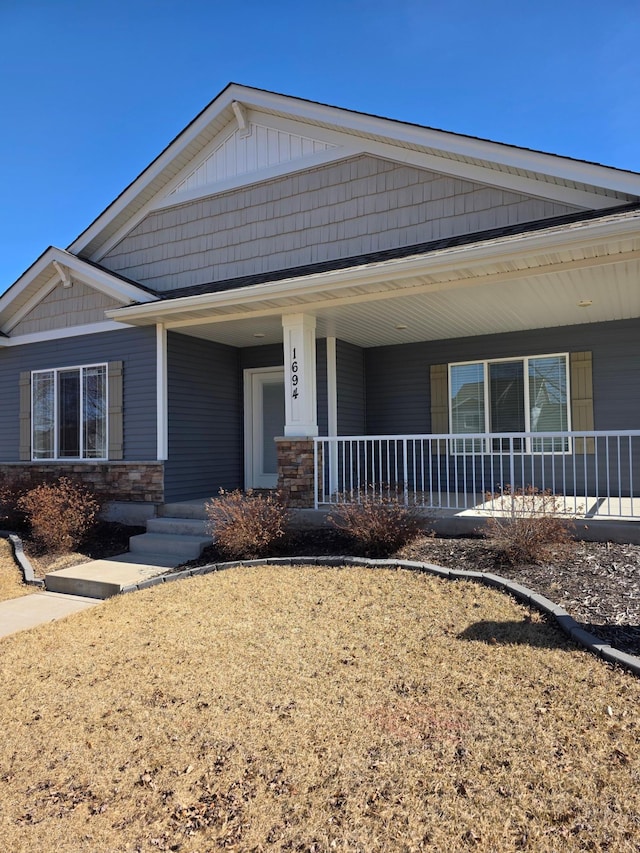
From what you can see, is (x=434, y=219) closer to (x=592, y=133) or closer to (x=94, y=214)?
(x=592, y=133)

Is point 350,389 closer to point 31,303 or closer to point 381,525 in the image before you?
point 381,525

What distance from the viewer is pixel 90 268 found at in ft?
31.7

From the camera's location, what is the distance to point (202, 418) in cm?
999

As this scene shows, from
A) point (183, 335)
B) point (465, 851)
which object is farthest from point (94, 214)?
point (465, 851)

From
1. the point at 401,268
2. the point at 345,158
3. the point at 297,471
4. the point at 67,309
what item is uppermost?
the point at 345,158

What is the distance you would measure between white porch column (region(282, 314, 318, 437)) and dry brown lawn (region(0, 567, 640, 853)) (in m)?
3.72

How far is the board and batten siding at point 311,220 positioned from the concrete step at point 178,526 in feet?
13.4

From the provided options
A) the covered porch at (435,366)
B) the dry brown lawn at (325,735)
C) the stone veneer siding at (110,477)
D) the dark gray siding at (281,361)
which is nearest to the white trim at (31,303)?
the covered porch at (435,366)

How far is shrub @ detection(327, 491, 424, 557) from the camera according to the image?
6.09 meters

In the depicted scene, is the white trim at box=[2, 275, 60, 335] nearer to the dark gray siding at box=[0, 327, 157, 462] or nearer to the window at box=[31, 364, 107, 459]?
the dark gray siding at box=[0, 327, 157, 462]

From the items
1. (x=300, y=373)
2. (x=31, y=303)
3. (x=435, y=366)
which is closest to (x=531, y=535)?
(x=300, y=373)

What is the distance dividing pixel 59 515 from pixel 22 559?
708mm

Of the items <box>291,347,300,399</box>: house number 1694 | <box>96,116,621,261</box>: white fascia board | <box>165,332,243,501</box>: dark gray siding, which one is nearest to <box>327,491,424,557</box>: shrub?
<box>291,347,300,399</box>: house number 1694

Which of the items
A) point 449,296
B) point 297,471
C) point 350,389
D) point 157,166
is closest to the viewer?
point 449,296
